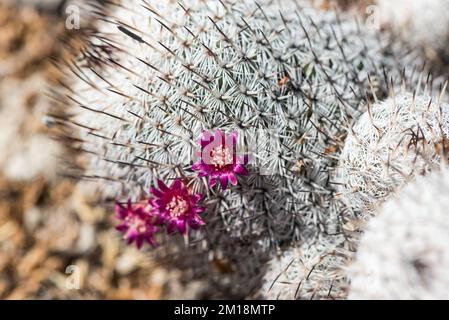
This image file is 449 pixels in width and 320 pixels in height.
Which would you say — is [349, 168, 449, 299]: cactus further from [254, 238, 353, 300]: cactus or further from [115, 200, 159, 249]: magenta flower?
[115, 200, 159, 249]: magenta flower

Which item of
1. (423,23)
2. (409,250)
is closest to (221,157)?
(409,250)

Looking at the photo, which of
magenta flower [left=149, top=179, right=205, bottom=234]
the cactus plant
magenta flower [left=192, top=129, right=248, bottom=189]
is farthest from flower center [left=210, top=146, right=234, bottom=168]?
the cactus plant

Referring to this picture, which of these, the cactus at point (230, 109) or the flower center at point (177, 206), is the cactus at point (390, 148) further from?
the flower center at point (177, 206)

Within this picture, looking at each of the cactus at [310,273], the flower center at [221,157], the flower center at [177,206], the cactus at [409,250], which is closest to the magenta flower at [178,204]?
the flower center at [177,206]

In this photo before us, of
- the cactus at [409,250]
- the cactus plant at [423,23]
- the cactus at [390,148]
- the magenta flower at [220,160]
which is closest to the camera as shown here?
the cactus at [409,250]
